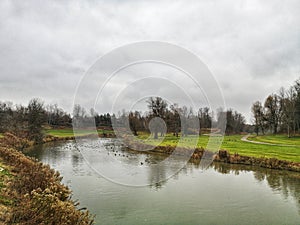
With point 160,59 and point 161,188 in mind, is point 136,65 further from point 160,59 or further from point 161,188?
point 161,188

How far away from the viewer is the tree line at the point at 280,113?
50.7 metres

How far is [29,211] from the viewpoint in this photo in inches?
229

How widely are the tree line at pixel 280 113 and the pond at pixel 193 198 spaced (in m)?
36.8

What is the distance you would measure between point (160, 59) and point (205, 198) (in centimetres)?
725

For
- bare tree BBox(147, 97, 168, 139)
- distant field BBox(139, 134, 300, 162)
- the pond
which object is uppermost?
bare tree BBox(147, 97, 168, 139)

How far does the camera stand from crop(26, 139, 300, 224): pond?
984cm

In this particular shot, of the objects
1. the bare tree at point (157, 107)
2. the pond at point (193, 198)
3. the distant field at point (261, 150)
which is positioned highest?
the bare tree at point (157, 107)

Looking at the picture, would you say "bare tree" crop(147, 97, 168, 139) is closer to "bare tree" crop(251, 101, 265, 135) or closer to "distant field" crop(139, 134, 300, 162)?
"distant field" crop(139, 134, 300, 162)

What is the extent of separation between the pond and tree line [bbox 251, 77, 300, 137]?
36.8 metres

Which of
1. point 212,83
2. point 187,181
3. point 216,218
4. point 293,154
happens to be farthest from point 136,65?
point 293,154

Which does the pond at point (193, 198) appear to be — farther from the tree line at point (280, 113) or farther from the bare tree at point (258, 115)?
the bare tree at point (258, 115)

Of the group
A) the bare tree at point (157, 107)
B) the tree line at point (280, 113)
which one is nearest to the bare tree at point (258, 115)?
the tree line at point (280, 113)

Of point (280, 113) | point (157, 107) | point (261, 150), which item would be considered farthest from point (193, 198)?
point (280, 113)

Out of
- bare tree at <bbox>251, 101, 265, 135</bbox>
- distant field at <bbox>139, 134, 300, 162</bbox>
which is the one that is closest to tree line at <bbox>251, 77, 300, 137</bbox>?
bare tree at <bbox>251, 101, 265, 135</bbox>
